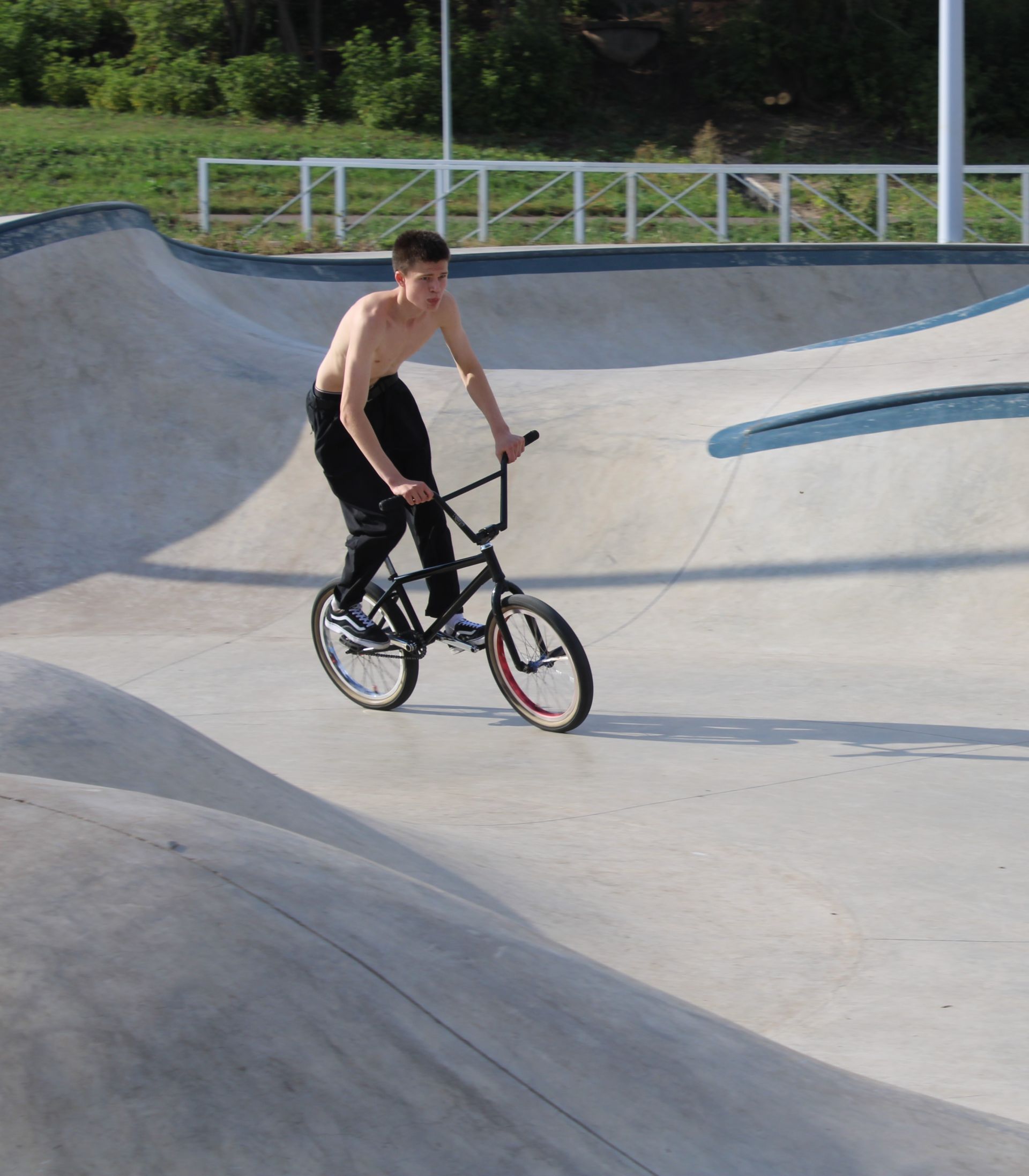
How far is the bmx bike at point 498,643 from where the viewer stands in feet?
15.4

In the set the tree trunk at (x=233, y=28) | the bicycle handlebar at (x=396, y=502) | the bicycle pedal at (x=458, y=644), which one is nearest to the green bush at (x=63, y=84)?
the tree trunk at (x=233, y=28)

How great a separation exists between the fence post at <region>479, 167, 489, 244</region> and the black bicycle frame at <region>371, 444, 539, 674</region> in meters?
17.0

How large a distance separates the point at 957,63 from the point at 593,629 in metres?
10.7

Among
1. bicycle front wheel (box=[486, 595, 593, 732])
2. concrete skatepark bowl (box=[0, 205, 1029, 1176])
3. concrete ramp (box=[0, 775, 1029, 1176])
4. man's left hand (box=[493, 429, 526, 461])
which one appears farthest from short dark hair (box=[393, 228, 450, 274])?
concrete ramp (box=[0, 775, 1029, 1176])

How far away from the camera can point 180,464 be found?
797 centimetres

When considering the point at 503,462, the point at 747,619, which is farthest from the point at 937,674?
the point at 503,462

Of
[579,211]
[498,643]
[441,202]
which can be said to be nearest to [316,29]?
[441,202]

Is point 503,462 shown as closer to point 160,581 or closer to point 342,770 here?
point 342,770

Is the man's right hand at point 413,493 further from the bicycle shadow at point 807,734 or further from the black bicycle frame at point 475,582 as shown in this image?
the bicycle shadow at point 807,734

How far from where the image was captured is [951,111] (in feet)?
47.1

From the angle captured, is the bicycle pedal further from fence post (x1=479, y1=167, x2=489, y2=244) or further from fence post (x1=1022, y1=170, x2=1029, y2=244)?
fence post (x1=1022, y1=170, x2=1029, y2=244)

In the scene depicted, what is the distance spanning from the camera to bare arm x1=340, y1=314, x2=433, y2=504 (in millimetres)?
4641

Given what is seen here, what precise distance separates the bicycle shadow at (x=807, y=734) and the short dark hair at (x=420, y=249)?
5.77 feet

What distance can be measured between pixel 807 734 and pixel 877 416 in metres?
2.78
